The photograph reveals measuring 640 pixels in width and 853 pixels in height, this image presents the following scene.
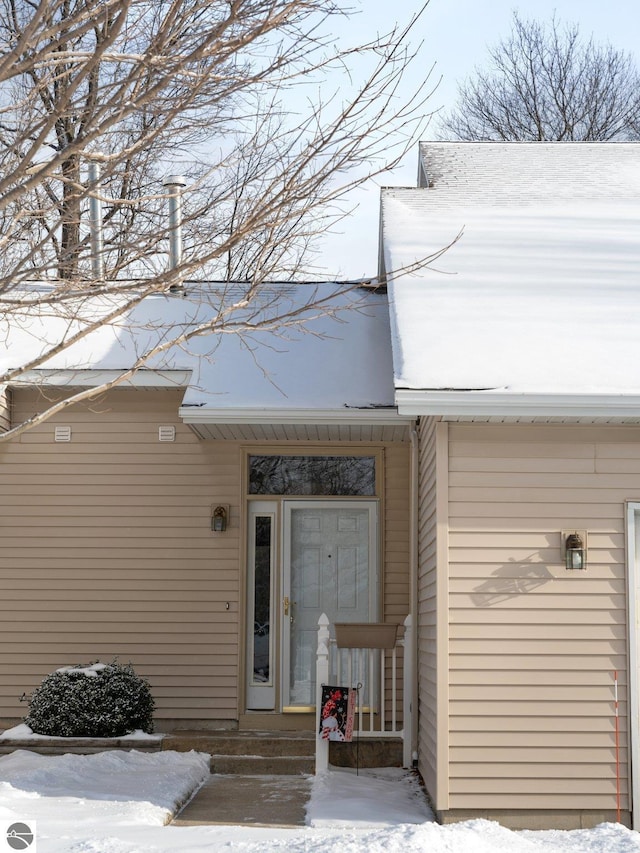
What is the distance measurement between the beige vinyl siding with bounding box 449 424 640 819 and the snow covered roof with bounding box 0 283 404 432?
223 centimetres

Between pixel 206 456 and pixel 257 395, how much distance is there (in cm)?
108

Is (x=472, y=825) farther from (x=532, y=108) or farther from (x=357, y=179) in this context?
(x=532, y=108)

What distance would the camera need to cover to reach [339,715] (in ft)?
26.8

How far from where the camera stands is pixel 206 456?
10.1 m

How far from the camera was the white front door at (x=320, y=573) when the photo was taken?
9906 millimetres

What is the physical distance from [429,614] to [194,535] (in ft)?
9.75

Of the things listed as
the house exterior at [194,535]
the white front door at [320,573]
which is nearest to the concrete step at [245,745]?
the house exterior at [194,535]

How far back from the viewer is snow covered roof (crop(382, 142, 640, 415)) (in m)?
6.84

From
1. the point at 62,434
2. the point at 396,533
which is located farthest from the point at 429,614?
the point at 62,434

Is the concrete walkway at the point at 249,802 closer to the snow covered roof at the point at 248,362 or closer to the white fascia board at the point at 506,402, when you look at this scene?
the white fascia board at the point at 506,402

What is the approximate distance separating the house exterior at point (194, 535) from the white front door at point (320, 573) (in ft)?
0.04

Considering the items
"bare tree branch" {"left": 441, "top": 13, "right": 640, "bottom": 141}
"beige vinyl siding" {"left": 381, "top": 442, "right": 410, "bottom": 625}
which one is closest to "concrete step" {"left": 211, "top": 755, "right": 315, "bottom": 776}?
"beige vinyl siding" {"left": 381, "top": 442, "right": 410, "bottom": 625}

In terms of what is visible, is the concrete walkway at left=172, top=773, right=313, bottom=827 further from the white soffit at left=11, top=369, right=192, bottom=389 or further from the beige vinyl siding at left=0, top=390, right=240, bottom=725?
the white soffit at left=11, top=369, right=192, bottom=389

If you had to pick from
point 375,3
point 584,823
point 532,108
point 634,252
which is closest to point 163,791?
point 584,823
